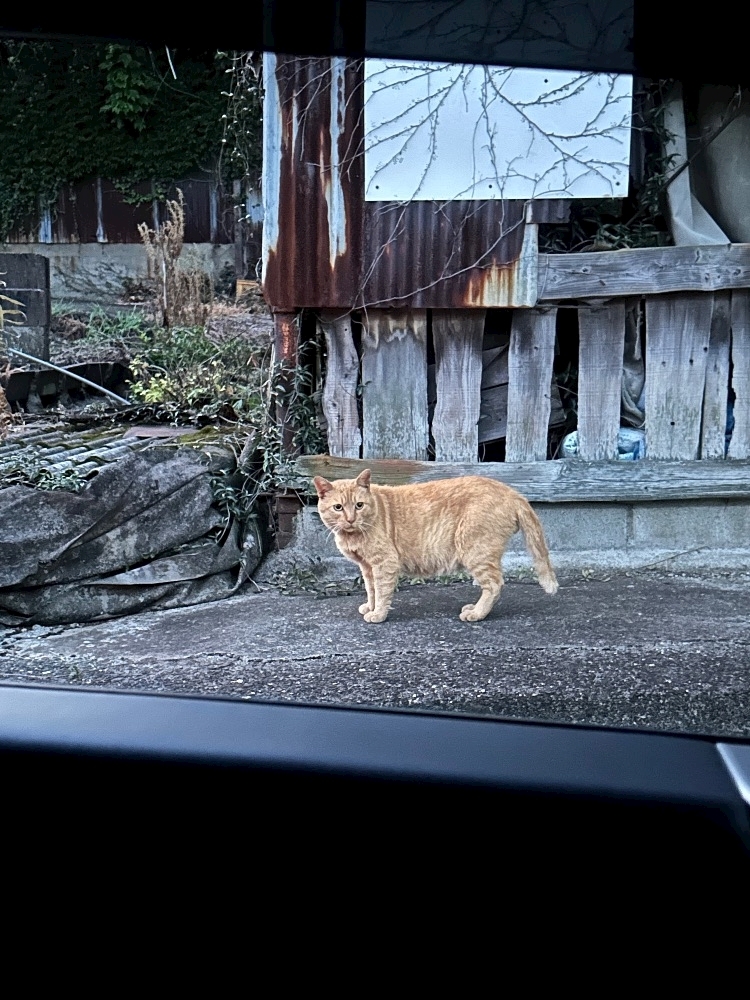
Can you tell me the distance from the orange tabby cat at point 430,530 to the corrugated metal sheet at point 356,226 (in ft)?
3.26

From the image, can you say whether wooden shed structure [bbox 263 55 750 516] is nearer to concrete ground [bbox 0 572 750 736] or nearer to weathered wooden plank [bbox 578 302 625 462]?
weathered wooden plank [bbox 578 302 625 462]

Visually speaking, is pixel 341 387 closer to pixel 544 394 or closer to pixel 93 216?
pixel 544 394

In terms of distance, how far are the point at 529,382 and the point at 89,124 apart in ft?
25.5

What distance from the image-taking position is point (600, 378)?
4391 mm

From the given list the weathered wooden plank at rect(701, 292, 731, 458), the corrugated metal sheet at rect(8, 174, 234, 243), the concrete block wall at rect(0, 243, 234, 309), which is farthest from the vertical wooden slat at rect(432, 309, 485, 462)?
the corrugated metal sheet at rect(8, 174, 234, 243)

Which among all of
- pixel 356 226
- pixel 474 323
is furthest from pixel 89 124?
pixel 474 323

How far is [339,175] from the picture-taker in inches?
165

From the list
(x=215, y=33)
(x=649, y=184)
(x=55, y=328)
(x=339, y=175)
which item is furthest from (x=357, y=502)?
(x=55, y=328)

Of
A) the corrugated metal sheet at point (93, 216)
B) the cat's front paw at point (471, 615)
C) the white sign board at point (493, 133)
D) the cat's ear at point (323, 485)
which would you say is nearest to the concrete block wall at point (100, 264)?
the corrugated metal sheet at point (93, 216)

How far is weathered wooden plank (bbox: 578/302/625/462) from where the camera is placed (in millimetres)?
4328

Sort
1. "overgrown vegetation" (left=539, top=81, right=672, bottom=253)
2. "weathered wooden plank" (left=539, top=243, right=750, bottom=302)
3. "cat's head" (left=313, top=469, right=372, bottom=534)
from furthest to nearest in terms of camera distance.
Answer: "overgrown vegetation" (left=539, top=81, right=672, bottom=253)
"weathered wooden plank" (left=539, top=243, right=750, bottom=302)
"cat's head" (left=313, top=469, right=372, bottom=534)

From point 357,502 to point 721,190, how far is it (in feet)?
8.07

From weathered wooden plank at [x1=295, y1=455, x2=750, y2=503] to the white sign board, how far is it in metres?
1.24

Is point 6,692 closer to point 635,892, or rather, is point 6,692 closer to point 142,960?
point 142,960
